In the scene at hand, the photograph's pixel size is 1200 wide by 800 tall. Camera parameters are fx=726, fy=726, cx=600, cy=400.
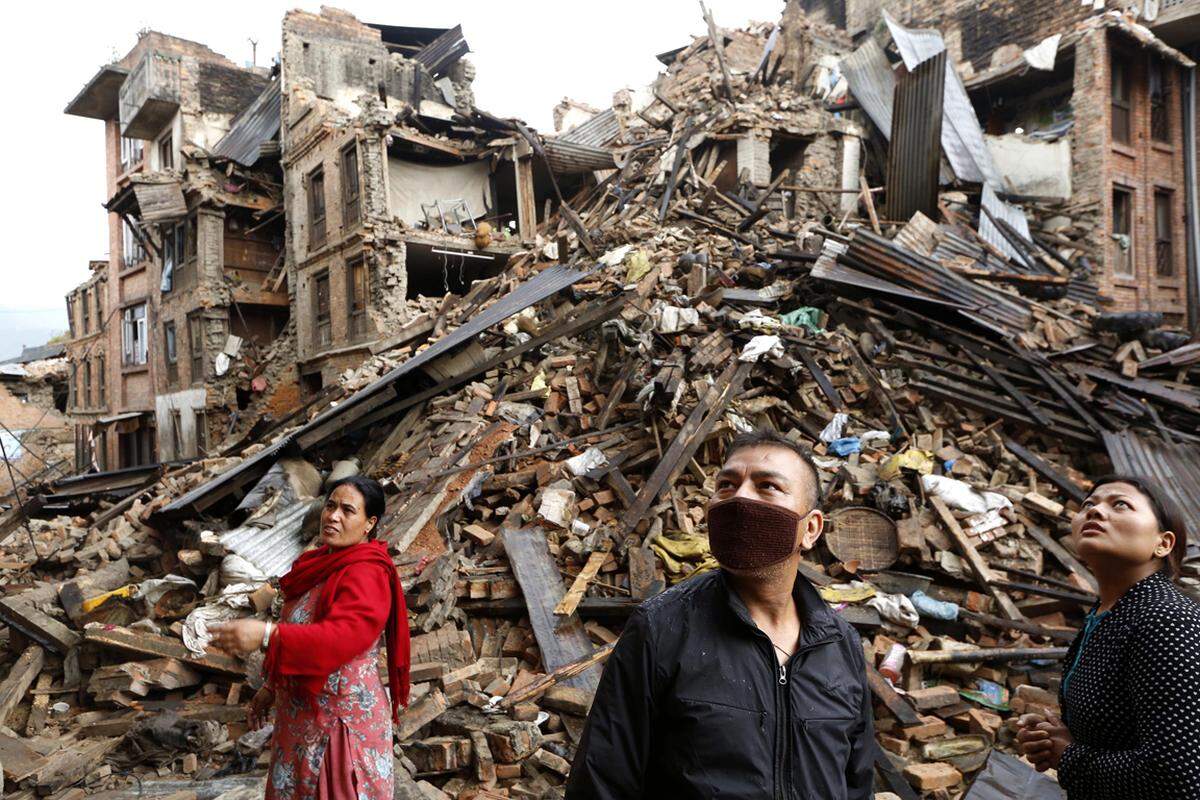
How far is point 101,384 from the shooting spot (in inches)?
1082

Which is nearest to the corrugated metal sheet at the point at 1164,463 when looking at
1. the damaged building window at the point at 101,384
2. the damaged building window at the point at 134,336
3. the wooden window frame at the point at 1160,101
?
the wooden window frame at the point at 1160,101

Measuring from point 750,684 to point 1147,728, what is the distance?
3.34 ft

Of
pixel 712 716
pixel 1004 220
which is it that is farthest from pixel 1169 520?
pixel 1004 220

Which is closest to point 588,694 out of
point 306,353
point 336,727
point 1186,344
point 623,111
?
point 336,727

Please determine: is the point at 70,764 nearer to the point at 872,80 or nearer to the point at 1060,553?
the point at 1060,553

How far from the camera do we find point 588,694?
16.7 feet

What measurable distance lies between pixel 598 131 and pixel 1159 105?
1474 cm

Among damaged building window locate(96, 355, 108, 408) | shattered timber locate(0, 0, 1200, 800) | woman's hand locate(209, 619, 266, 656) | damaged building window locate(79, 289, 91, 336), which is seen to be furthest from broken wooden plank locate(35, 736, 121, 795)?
damaged building window locate(79, 289, 91, 336)

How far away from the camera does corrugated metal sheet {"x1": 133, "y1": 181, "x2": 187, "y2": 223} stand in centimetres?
2069

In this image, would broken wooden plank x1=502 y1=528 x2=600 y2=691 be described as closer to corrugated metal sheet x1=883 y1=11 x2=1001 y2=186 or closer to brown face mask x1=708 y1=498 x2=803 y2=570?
brown face mask x1=708 y1=498 x2=803 y2=570

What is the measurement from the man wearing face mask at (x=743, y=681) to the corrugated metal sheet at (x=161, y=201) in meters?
23.6

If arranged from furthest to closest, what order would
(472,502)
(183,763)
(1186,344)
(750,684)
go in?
(1186,344), (472,502), (183,763), (750,684)

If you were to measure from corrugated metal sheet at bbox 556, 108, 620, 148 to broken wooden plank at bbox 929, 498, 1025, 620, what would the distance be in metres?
17.7

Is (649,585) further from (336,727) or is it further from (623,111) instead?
(623,111)
